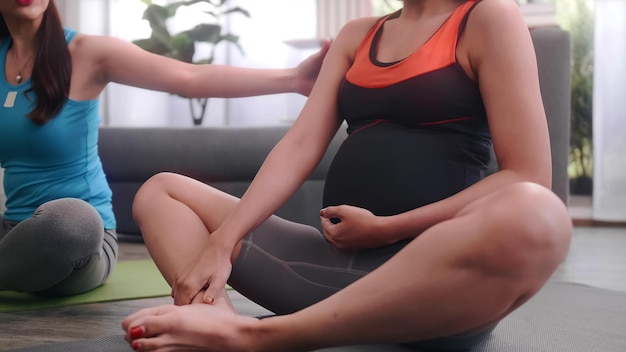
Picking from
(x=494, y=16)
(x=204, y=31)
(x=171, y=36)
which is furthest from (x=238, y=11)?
(x=494, y=16)

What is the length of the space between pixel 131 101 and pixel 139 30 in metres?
0.37

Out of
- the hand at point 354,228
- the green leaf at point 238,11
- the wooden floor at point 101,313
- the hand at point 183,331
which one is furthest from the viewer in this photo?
the green leaf at point 238,11

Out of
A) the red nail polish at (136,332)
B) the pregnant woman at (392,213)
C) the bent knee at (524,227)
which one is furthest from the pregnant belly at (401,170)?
the red nail polish at (136,332)

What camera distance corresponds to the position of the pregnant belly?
1.10 m

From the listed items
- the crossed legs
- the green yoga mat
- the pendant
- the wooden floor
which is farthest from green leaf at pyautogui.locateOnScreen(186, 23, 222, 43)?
the crossed legs

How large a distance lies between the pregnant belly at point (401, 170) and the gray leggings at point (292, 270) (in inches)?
3.4

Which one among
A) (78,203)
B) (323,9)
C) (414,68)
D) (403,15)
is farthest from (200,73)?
(323,9)

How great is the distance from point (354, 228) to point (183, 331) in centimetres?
27

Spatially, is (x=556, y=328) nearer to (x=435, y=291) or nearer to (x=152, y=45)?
(x=435, y=291)

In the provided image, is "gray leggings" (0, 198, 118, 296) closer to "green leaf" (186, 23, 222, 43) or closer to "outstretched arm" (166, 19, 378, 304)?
"outstretched arm" (166, 19, 378, 304)

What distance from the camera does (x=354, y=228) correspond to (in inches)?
41.6

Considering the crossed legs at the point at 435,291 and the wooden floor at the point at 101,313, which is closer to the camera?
the crossed legs at the point at 435,291

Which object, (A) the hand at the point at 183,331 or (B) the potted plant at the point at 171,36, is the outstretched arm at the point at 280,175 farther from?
(B) the potted plant at the point at 171,36

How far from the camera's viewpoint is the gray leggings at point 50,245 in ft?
5.23
